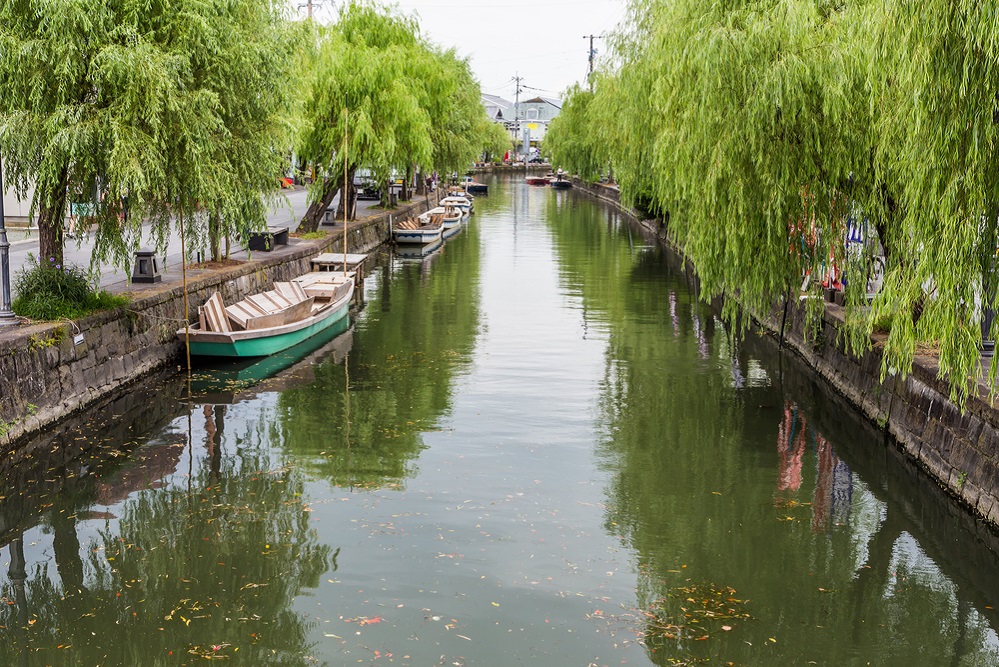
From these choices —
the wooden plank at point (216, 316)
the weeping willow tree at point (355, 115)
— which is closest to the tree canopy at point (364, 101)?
the weeping willow tree at point (355, 115)

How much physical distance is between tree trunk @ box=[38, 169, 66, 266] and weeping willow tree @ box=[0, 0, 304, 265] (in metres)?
0.02

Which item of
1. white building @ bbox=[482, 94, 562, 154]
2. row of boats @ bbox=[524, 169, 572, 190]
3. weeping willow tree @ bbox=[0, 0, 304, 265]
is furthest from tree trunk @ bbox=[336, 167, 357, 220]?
white building @ bbox=[482, 94, 562, 154]

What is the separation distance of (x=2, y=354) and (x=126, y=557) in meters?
4.42

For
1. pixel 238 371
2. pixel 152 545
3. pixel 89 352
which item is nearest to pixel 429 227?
pixel 238 371

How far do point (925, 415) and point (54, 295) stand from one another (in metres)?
12.7

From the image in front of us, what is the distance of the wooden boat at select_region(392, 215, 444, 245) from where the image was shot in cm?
4469

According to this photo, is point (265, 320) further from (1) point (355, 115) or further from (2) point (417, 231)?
(2) point (417, 231)

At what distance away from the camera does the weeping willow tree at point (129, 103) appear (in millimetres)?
16250

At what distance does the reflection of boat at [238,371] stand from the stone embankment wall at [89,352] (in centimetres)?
79

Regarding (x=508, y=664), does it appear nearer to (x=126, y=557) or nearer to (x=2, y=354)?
(x=126, y=557)

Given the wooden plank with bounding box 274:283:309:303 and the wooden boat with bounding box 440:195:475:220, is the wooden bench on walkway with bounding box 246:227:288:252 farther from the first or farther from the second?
the wooden boat with bounding box 440:195:475:220

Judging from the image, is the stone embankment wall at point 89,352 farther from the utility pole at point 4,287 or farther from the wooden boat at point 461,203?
the wooden boat at point 461,203

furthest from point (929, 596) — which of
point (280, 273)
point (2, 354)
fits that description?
point (280, 273)

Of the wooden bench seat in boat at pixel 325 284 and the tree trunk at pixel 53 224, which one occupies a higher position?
the tree trunk at pixel 53 224
